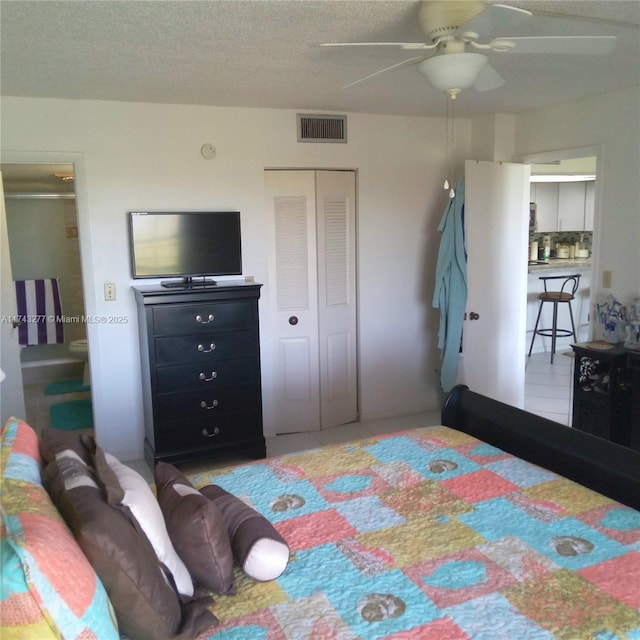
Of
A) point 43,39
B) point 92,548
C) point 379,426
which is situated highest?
point 43,39

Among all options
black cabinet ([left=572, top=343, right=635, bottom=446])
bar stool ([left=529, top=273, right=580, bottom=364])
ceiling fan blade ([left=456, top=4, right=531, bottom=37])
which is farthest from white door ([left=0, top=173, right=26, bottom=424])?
bar stool ([left=529, top=273, right=580, bottom=364])

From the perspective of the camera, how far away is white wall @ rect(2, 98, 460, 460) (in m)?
3.64

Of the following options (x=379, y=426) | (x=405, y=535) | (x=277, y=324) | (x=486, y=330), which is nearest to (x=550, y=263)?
(x=486, y=330)

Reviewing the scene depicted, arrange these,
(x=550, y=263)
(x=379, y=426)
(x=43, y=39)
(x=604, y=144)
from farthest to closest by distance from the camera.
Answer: (x=550, y=263) < (x=379, y=426) < (x=604, y=144) < (x=43, y=39)

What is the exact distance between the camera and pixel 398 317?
462 cm

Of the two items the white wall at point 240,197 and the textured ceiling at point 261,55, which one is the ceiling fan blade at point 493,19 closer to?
the textured ceiling at point 261,55

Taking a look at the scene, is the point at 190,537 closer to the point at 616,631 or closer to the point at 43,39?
the point at 616,631

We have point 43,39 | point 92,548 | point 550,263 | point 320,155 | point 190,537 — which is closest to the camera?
point 92,548

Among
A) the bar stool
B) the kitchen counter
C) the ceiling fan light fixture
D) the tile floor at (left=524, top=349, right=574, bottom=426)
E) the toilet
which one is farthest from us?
the kitchen counter

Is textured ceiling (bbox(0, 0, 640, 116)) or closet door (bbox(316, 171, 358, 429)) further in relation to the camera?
closet door (bbox(316, 171, 358, 429))

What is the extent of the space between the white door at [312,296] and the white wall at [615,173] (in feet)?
5.22

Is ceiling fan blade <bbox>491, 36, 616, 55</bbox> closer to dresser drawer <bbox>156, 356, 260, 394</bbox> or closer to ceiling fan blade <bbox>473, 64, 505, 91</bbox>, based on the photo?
ceiling fan blade <bbox>473, 64, 505, 91</bbox>

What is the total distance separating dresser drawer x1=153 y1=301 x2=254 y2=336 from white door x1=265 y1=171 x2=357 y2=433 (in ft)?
1.96

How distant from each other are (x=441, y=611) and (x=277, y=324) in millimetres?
2975
